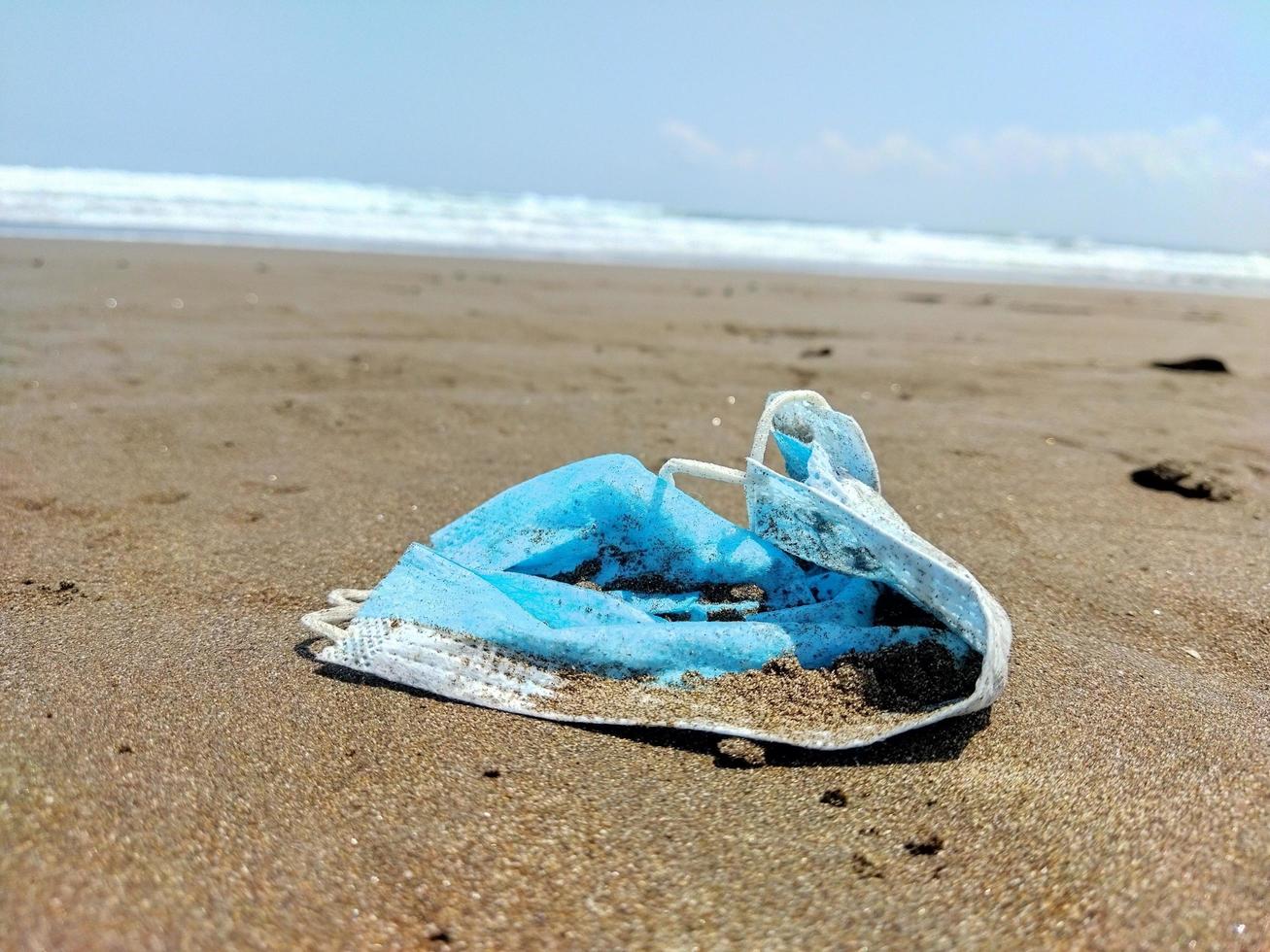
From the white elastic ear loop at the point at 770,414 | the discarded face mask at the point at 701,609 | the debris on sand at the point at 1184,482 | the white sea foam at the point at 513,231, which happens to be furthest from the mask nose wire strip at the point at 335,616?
the white sea foam at the point at 513,231

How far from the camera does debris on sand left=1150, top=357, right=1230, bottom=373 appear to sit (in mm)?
4789

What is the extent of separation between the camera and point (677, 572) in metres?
1.74

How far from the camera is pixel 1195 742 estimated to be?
140 cm

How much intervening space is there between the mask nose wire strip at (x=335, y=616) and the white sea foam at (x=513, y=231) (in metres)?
9.00

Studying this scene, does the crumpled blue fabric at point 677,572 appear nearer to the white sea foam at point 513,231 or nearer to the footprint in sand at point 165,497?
the footprint in sand at point 165,497

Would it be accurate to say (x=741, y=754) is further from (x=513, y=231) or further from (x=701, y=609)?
(x=513, y=231)

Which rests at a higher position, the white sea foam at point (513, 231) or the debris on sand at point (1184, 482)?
the white sea foam at point (513, 231)

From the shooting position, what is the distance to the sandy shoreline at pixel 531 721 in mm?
1043

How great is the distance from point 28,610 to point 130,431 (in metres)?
1.34

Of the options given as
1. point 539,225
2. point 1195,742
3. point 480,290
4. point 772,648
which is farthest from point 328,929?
point 539,225

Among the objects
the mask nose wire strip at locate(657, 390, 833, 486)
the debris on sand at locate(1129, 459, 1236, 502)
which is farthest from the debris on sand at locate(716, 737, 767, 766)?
the debris on sand at locate(1129, 459, 1236, 502)

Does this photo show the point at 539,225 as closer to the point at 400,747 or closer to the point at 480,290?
the point at 480,290

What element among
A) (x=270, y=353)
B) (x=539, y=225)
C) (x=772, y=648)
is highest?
(x=539, y=225)

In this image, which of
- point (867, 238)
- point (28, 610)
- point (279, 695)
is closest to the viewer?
point (279, 695)
